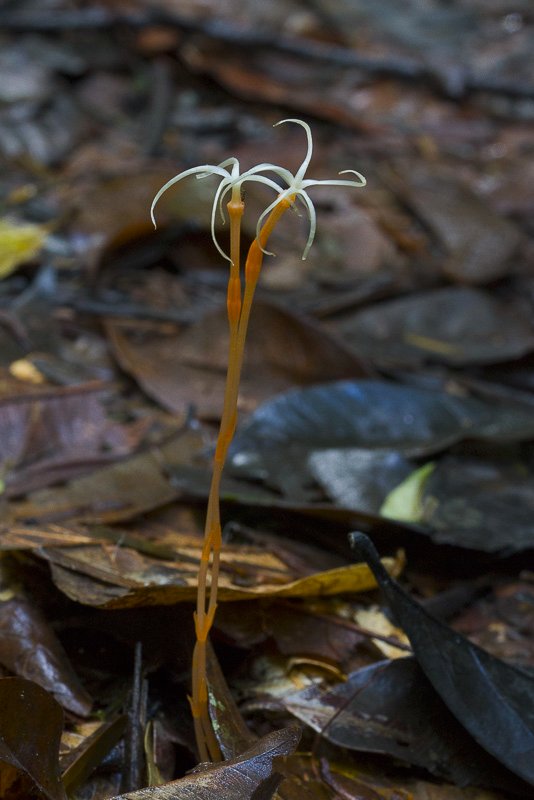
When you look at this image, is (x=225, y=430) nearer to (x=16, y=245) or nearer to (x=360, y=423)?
(x=360, y=423)

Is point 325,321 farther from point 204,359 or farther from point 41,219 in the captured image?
point 41,219

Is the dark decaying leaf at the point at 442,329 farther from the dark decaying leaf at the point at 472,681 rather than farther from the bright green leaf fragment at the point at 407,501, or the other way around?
Answer: the dark decaying leaf at the point at 472,681

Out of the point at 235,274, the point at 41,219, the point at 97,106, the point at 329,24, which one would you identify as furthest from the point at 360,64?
the point at 235,274

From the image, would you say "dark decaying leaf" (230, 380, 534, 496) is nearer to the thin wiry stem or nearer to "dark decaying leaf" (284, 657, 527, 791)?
"dark decaying leaf" (284, 657, 527, 791)

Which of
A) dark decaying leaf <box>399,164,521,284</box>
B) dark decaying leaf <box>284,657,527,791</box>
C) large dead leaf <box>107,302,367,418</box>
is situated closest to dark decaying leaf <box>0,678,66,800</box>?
dark decaying leaf <box>284,657,527,791</box>

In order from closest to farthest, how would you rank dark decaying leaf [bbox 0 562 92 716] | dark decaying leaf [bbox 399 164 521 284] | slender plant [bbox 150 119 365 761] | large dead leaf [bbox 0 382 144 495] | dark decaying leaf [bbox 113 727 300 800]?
slender plant [bbox 150 119 365 761], dark decaying leaf [bbox 113 727 300 800], dark decaying leaf [bbox 0 562 92 716], large dead leaf [bbox 0 382 144 495], dark decaying leaf [bbox 399 164 521 284]

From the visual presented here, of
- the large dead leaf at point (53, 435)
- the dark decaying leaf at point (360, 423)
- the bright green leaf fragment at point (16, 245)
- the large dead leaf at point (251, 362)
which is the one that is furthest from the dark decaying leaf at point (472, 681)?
the bright green leaf fragment at point (16, 245)

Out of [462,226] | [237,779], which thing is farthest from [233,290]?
Result: [462,226]
